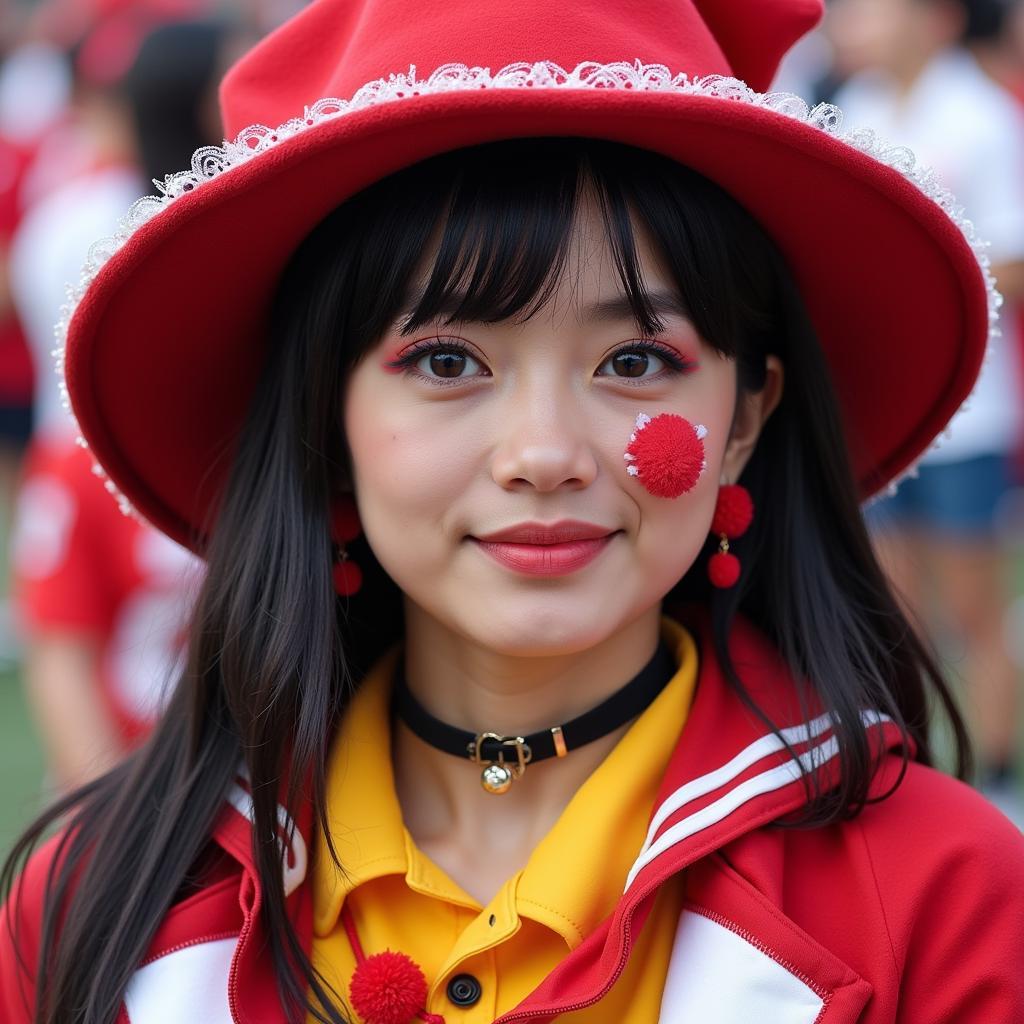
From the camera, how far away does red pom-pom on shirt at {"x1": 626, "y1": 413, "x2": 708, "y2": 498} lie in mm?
1752

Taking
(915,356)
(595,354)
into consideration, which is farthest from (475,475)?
(915,356)

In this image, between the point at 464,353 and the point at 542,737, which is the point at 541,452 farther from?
the point at 542,737

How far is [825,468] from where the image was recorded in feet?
6.70

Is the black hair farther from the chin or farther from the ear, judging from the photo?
the chin

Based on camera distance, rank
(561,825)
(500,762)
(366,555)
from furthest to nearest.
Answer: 1. (366,555)
2. (500,762)
3. (561,825)

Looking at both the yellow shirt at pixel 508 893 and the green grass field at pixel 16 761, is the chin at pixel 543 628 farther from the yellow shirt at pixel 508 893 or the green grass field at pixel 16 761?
the green grass field at pixel 16 761

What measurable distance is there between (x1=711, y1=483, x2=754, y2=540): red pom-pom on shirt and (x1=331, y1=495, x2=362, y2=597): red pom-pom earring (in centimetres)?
45

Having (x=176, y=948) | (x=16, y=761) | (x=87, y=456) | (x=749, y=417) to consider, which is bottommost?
(x=16, y=761)

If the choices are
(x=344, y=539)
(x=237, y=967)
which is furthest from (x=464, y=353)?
(x=237, y=967)

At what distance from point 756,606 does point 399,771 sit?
1.65 ft

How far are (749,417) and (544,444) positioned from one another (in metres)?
0.42

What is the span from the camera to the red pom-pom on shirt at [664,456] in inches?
69.0

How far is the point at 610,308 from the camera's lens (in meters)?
1.75

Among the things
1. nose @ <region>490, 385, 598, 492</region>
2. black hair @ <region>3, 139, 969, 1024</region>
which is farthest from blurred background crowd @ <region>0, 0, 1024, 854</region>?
nose @ <region>490, 385, 598, 492</region>
